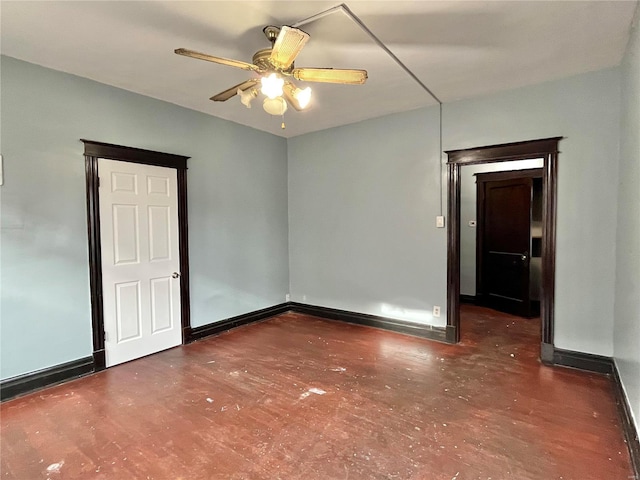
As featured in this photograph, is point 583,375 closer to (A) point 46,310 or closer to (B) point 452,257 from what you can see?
(B) point 452,257

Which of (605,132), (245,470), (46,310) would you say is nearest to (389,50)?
(605,132)

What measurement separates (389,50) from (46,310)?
356cm

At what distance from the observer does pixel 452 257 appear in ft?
12.6

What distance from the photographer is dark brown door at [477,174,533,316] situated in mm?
4949

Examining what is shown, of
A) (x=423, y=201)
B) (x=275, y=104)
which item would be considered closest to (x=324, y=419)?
(x=275, y=104)

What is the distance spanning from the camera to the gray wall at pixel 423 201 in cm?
305

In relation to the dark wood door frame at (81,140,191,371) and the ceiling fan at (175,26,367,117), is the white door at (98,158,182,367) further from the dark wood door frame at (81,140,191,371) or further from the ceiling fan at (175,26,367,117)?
the ceiling fan at (175,26,367,117)

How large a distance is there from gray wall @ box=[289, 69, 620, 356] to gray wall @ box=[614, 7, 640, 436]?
210mm

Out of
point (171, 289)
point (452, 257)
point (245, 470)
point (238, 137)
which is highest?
point (238, 137)

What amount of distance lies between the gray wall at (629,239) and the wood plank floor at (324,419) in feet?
1.26

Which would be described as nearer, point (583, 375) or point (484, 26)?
point (484, 26)

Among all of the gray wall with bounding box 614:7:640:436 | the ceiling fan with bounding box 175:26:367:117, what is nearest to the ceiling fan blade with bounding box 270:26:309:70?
the ceiling fan with bounding box 175:26:367:117

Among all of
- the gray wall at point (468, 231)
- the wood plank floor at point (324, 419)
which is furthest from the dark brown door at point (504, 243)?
the wood plank floor at point (324, 419)

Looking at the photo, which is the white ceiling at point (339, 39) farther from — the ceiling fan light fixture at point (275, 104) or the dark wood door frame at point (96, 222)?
the dark wood door frame at point (96, 222)
